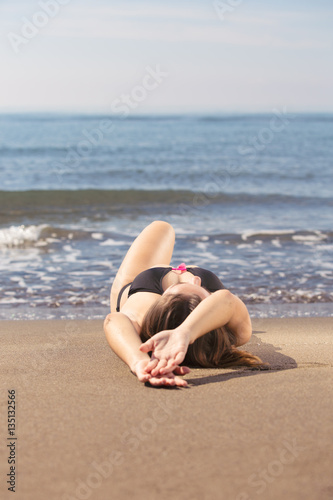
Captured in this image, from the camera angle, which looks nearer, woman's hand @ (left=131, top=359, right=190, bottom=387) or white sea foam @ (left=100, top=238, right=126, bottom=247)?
woman's hand @ (left=131, top=359, right=190, bottom=387)

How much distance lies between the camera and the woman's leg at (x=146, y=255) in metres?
4.14

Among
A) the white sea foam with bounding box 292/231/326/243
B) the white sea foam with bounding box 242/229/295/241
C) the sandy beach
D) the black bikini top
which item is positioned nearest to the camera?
the sandy beach

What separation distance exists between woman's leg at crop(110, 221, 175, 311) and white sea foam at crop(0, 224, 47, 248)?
5036 mm

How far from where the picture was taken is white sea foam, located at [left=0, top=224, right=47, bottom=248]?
9035mm

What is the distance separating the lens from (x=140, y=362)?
2.78 m

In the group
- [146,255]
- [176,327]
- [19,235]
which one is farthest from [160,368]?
[19,235]

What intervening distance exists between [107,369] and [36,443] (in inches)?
42.8

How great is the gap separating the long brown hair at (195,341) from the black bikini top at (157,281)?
465 mm

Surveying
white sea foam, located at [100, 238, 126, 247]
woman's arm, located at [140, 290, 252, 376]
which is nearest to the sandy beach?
woman's arm, located at [140, 290, 252, 376]

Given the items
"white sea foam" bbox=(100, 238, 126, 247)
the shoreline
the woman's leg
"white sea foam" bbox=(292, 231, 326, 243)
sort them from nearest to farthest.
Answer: the woman's leg, the shoreline, "white sea foam" bbox=(100, 238, 126, 247), "white sea foam" bbox=(292, 231, 326, 243)

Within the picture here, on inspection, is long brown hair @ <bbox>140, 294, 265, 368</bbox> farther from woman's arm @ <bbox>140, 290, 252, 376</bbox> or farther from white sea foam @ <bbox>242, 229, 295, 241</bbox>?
white sea foam @ <bbox>242, 229, 295, 241</bbox>

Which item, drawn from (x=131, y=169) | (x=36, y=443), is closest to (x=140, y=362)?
(x=36, y=443)

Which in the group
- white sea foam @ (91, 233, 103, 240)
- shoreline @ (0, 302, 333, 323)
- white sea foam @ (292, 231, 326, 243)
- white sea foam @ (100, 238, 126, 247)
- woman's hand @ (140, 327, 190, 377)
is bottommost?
shoreline @ (0, 302, 333, 323)

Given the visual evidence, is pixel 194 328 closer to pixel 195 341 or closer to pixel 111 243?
pixel 195 341
